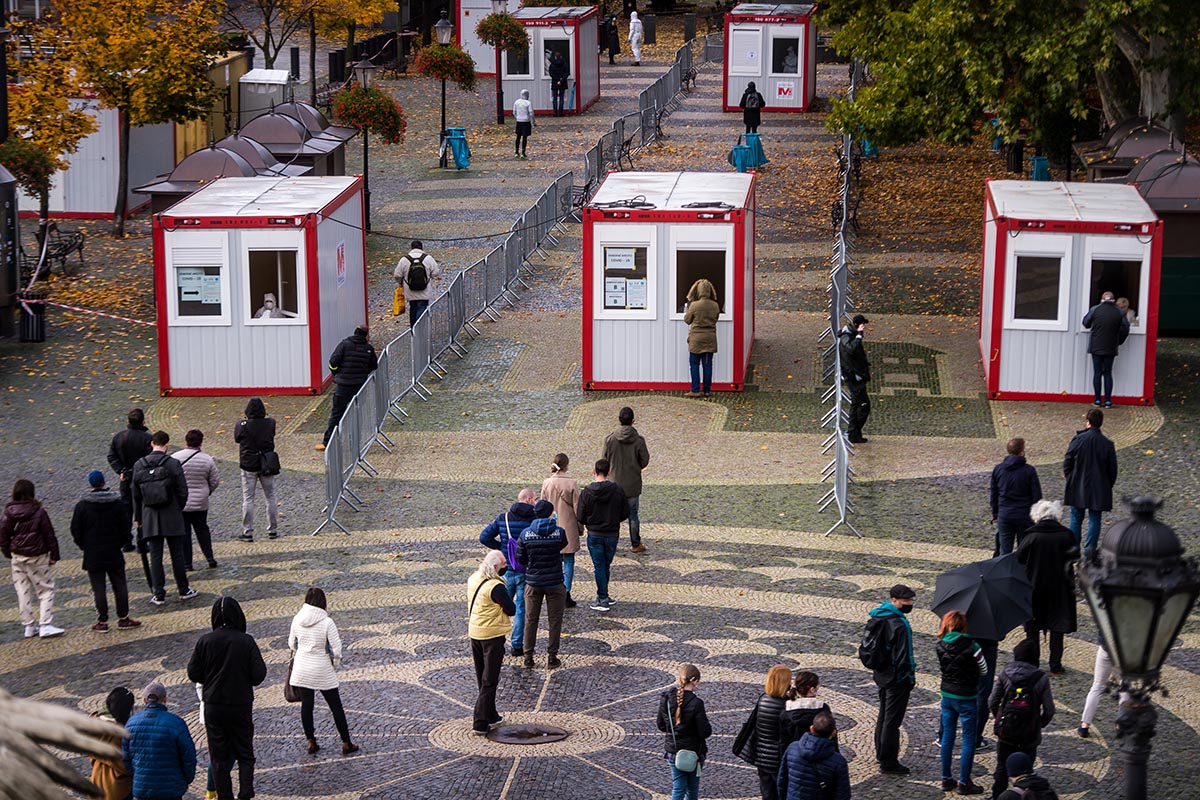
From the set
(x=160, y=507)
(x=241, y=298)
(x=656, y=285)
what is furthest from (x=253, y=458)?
(x=656, y=285)

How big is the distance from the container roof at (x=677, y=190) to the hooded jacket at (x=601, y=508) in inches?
345

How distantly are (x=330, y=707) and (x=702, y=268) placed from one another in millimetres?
12356

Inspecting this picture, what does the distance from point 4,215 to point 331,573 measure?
12.5 metres

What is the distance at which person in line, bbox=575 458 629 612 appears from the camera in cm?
1525

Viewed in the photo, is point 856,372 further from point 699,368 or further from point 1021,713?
point 1021,713

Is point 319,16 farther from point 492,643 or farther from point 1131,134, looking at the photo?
point 492,643

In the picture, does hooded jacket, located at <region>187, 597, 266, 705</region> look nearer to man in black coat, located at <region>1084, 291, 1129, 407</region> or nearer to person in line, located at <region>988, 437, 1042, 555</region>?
person in line, located at <region>988, 437, 1042, 555</region>

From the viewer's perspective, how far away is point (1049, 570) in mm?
13195

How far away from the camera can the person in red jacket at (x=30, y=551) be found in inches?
583

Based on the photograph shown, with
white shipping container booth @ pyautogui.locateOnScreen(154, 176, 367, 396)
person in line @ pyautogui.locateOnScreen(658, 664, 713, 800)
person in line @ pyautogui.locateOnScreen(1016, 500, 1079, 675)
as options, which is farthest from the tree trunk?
person in line @ pyautogui.locateOnScreen(658, 664, 713, 800)

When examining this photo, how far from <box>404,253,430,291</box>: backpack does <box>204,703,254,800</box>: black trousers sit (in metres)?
14.4

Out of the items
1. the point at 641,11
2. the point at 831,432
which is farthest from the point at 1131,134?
the point at 641,11

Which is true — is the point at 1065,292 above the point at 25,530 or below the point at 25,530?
above

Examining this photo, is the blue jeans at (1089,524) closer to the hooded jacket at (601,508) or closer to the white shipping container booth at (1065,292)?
the hooded jacket at (601,508)
